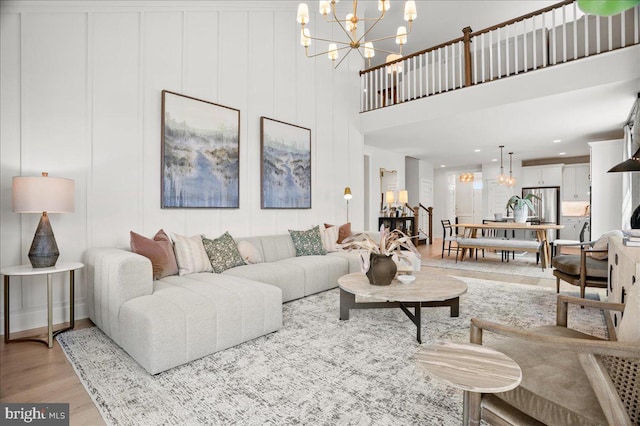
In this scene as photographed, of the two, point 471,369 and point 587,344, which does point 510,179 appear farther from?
point 471,369

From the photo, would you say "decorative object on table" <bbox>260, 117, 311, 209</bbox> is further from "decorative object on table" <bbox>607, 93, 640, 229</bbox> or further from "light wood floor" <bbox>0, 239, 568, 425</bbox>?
"decorative object on table" <bbox>607, 93, 640, 229</bbox>

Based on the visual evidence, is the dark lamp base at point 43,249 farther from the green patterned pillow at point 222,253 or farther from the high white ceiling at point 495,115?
the high white ceiling at point 495,115

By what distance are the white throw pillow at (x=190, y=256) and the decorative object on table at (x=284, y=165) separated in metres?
1.48

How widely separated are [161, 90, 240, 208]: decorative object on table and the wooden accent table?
3503 millimetres

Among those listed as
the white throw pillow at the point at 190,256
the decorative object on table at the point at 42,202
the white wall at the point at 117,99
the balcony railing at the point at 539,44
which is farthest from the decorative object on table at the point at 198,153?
the balcony railing at the point at 539,44

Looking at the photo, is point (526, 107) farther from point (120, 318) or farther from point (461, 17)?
point (120, 318)

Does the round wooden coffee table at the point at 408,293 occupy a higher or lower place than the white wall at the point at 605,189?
lower

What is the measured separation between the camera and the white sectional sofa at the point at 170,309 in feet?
6.97

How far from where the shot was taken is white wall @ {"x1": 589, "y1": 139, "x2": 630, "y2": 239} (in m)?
5.70

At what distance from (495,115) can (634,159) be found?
3047mm

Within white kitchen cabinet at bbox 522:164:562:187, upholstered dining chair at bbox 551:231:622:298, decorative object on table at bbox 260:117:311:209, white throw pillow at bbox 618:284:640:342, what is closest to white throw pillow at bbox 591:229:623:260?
upholstered dining chair at bbox 551:231:622:298

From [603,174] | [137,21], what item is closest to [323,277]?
[137,21]

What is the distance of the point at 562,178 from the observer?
941 cm

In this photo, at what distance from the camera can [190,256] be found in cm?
337
